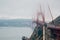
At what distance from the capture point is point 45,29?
17.3 feet

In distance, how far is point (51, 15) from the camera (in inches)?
272

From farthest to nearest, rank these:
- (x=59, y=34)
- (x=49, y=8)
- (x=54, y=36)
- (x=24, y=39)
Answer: (x=24, y=39), (x=49, y=8), (x=54, y=36), (x=59, y=34)

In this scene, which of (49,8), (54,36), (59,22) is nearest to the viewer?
(54,36)

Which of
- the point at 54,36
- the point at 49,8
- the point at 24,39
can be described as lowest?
the point at 24,39

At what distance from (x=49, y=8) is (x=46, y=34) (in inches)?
62.7

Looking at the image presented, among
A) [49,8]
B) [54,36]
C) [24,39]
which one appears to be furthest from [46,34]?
[24,39]

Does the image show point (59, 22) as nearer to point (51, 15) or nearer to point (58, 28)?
point (58, 28)

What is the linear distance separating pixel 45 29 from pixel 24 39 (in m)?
3.57

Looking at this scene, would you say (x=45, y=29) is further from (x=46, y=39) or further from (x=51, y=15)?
(x=51, y=15)

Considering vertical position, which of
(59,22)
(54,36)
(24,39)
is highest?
(59,22)

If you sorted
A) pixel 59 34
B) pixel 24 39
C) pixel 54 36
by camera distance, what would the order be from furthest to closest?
pixel 24 39, pixel 54 36, pixel 59 34

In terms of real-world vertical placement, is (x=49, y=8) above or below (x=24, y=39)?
above

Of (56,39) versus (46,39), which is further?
(46,39)

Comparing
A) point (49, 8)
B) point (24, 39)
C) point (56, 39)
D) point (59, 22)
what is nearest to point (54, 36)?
point (56, 39)
